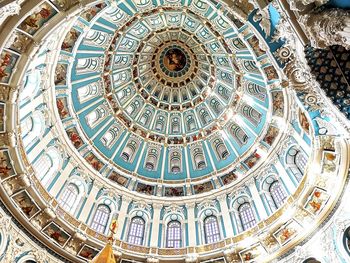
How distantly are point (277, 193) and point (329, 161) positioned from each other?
6.57 meters

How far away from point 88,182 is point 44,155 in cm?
412

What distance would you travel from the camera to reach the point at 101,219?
2530 centimetres

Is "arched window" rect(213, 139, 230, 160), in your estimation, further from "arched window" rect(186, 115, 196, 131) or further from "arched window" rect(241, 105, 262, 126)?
"arched window" rect(241, 105, 262, 126)

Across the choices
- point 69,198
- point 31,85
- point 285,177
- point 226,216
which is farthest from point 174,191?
point 31,85

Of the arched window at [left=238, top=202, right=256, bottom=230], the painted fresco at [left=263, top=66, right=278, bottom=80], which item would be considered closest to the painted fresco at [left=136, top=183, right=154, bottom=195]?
the arched window at [left=238, top=202, right=256, bottom=230]

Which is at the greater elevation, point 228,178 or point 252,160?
point 252,160

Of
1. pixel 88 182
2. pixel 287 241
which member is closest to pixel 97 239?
pixel 88 182

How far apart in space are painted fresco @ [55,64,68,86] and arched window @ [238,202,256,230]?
15.6 m

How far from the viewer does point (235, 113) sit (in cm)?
3045

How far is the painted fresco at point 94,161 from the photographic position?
89.8 ft

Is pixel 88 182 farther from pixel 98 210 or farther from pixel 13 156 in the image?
pixel 13 156

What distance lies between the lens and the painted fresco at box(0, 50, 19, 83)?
57.1ft

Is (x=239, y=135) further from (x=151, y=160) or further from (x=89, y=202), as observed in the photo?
(x=89, y=202)

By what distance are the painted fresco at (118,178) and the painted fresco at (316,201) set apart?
567 inches
